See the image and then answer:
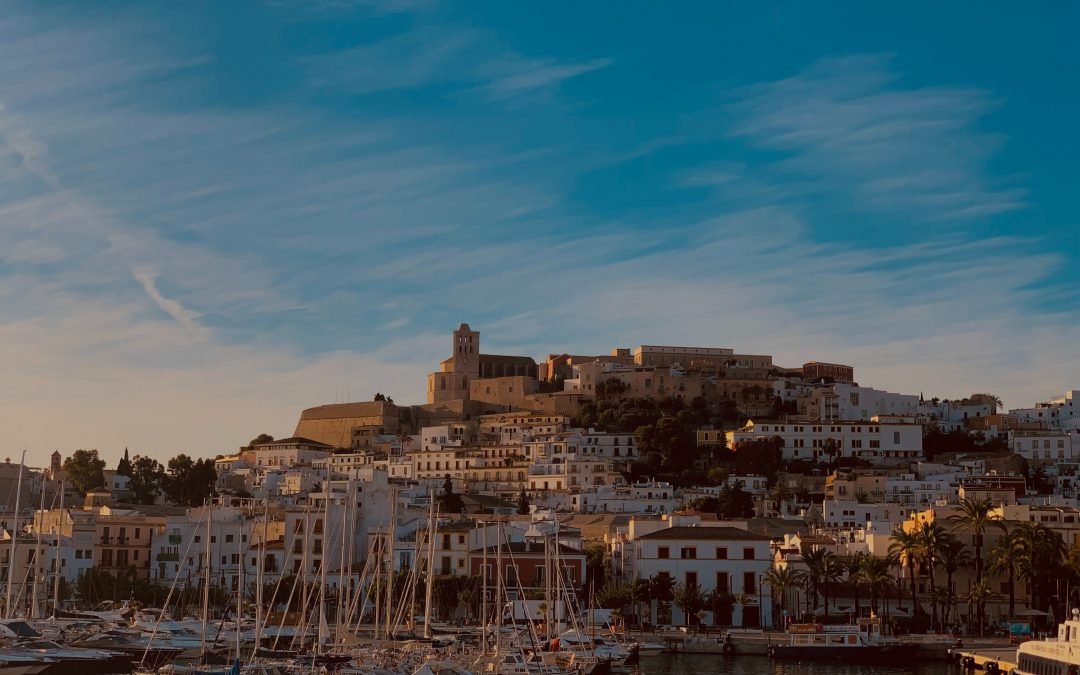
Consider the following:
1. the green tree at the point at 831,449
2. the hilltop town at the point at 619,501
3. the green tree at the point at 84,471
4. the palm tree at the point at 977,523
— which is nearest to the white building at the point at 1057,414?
the hilltop town at the point at 619,501

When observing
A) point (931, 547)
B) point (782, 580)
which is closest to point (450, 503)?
point (782, 580)

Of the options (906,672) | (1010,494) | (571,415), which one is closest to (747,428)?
(571,415)

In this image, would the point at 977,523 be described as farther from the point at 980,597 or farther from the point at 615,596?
the point at 615,596

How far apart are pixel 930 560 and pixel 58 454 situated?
74.6 m

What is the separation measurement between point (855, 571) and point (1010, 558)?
22.7 ft

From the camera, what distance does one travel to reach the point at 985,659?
5594cm

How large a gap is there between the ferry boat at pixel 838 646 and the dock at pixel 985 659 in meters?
2.24

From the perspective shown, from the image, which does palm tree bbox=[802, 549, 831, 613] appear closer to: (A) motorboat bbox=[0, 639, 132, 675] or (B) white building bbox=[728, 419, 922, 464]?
(A) motorboat bbox=[0, 639, 132, 675]

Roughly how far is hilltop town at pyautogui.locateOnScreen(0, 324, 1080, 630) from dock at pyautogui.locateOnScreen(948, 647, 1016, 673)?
603cm

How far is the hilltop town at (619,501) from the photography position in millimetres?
68688

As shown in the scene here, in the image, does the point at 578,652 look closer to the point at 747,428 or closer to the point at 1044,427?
the point at 747,428

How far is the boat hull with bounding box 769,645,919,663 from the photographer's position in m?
60.0

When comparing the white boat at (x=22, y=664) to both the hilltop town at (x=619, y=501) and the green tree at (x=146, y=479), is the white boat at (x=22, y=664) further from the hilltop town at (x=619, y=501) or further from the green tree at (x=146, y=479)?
the green tree at (x=146, y=479)

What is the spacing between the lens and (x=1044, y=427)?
413 ft
